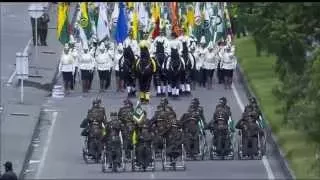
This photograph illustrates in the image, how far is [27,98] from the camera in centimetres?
3184

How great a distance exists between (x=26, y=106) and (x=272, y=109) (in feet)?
21.1

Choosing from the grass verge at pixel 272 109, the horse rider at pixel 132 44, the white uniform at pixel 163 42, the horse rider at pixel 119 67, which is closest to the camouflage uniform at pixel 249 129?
the grass verge at pixel 272 109

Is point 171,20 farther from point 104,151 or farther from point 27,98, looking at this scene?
point 104,151

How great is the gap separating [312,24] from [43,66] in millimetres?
15220

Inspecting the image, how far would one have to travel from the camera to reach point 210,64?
33344mm

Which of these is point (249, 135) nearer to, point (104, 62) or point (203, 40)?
point (104, 62)

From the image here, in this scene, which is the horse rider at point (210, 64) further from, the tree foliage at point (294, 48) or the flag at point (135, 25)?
the flag at point (135, 25)

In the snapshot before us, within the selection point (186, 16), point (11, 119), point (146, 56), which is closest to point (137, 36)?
point (186, 16)

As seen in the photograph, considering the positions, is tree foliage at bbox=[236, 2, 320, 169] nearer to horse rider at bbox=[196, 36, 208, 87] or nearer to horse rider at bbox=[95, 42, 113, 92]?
horse rider at bbox=[196, 36, 208, 87]

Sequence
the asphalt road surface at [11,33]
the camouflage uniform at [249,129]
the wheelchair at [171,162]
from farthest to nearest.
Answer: the asphalt road surface at [11,33] < the camouflage uniform at [249,129] < the wheelchair at [171,162]

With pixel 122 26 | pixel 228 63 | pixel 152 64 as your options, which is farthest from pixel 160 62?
pixel 122 26

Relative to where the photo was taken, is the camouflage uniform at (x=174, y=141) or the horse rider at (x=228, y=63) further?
the horse rider at (x=228, y=63)

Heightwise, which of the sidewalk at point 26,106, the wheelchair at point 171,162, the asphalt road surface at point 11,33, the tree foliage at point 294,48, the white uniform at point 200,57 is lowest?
the asphalt road surface at point 11,33

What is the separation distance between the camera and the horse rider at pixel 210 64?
3334cm
